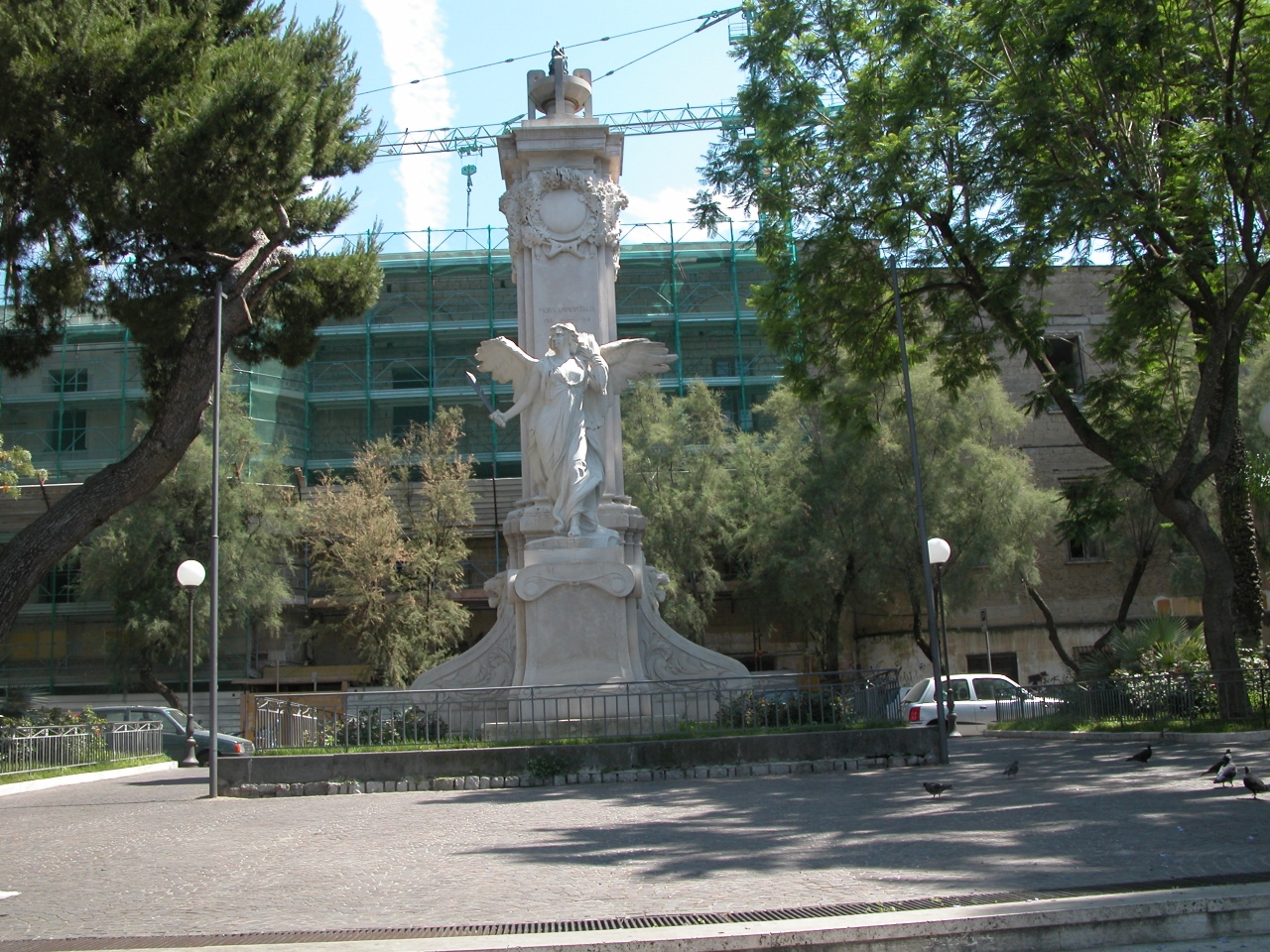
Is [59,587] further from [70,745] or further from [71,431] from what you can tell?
[70,745]

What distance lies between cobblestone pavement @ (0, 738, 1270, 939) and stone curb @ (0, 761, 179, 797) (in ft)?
13.0

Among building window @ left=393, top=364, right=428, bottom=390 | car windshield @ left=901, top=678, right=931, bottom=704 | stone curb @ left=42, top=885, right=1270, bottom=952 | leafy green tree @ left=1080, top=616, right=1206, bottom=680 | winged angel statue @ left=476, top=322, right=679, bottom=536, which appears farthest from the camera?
building window @ left=393, top=364, right=428, bottom=390

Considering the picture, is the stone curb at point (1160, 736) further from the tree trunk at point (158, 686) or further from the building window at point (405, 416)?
the building window at point (405, 416)

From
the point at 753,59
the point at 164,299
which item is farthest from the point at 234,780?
the point at 753,59

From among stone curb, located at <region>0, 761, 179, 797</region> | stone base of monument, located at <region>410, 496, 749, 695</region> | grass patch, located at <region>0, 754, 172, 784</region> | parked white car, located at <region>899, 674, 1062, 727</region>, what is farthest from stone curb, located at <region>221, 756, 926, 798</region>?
parked white car, located at <region>899, 674, 1062, 727</region>

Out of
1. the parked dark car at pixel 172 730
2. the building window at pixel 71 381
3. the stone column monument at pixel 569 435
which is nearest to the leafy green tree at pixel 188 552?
the parked dark car at pixel 172 730

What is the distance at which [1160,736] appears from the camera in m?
15.0

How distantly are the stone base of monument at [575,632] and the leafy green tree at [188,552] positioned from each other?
19062 mm

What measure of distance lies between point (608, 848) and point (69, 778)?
42.6ft

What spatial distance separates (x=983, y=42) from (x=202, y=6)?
1154cm

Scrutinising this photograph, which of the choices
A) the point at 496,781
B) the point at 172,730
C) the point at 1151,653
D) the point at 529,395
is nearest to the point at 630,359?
the point at 529,395

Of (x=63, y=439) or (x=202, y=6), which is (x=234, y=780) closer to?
(x=202, y=6)

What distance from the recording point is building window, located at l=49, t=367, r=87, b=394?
4050cm

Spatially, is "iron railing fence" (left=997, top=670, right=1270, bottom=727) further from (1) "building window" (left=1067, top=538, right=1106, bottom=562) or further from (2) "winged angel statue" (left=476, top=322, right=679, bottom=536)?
(1) "building window" (left=1067, top=538, right=1106, bottom=562)
